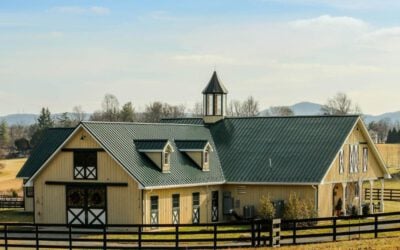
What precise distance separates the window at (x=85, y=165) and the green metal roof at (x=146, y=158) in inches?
46.8

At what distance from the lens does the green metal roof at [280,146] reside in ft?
146

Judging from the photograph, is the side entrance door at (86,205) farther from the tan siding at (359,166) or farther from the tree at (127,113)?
the tree at (127,113)

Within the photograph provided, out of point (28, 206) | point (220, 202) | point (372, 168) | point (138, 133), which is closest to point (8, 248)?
point (138, 133)

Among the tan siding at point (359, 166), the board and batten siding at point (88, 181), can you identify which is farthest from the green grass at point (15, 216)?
the tan siding at point (359, 166)

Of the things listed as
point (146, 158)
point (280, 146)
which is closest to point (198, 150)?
point (146, 158)

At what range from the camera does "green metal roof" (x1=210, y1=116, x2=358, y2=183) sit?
44.4 meters

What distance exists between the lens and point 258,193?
44750 millimetres

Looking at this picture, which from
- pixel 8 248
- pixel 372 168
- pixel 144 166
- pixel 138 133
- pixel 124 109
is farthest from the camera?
pixel 124 109

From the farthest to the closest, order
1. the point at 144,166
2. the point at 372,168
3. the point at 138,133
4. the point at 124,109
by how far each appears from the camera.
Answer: the point at 124,109 < the point at 372,168 < the point at 138,133 < the point at 144,166

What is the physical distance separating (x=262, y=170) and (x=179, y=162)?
5.21 m

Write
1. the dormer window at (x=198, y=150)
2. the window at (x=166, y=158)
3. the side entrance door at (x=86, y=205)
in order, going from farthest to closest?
the dormer window at (x=198, y=150)
the window at (x=166, y=158)
the side entrance door at (x=86, y=205)

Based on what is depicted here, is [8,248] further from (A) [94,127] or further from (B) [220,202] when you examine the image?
(B) [220,202]

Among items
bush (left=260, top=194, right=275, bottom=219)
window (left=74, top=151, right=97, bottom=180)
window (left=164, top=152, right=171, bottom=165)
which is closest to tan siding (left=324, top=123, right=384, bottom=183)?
bush (left=260, top=194, right=275, bottom=219)

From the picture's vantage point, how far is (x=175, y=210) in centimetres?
4206
